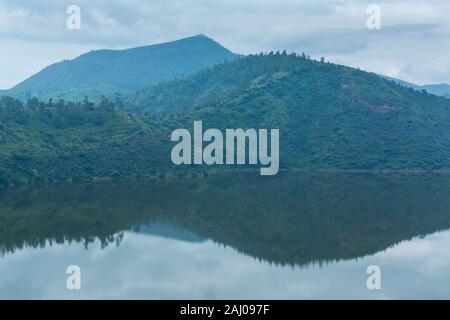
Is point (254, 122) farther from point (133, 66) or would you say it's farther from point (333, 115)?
point (133, 66)

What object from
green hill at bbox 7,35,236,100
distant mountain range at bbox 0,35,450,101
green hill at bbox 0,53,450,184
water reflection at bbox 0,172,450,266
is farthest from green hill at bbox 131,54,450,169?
distant mountain range at bbox 0,35,450,101

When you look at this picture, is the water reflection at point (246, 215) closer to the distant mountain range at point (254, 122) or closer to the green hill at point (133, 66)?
the distant mountain range at point (254, 122)

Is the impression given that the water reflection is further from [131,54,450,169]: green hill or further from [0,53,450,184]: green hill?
[131,54,450,169]: green hill
